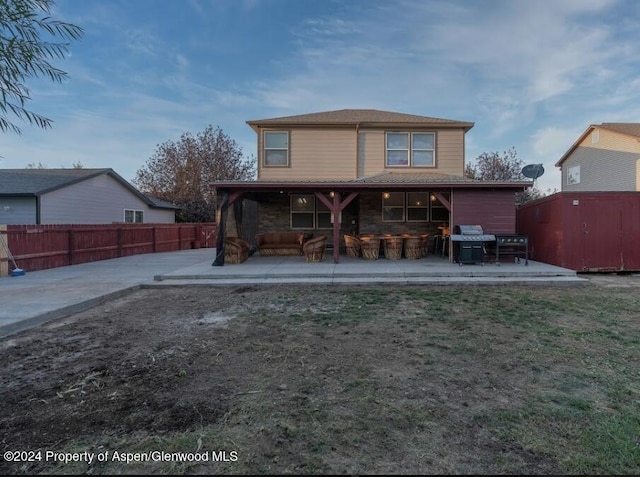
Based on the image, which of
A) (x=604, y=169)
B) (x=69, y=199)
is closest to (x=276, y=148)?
(x=69, y=199)

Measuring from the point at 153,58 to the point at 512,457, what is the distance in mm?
17296

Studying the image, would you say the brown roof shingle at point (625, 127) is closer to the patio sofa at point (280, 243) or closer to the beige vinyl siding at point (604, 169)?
the beige vinyl siding at point (604, 169)

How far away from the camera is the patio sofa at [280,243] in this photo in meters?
12.4

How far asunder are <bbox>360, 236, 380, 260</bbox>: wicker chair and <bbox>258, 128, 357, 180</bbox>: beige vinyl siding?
126 inches

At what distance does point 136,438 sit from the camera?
2.23 meters

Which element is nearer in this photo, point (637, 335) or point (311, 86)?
point (637, 335)

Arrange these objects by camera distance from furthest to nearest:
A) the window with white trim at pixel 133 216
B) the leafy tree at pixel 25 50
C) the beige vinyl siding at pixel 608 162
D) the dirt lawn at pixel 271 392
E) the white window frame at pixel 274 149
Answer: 1. the window with white trim at pixel 133 216
2. the beige vinyl siding at pixel 608 162
3. the white window frame at pixel 274 149
4. the leafy tree at pixel 25 50
5. the dirt lawn at pixel 271 392

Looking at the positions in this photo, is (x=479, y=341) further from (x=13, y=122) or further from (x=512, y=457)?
(x=13, y=122)

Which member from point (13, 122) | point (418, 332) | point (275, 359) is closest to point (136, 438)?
point (275, 359)

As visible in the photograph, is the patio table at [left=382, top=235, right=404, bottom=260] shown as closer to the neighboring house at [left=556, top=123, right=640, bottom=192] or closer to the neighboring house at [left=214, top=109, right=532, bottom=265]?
the neighboring house at [left=214, top=109, right=532, bottom=265]

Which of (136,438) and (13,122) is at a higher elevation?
(13,122)

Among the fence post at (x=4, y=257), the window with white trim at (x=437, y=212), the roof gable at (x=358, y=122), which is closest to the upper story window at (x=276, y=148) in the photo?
the roof gable at (x=358, y=122)

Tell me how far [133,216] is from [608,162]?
82.6 ft

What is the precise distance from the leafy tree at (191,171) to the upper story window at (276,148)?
1321 centimetres
